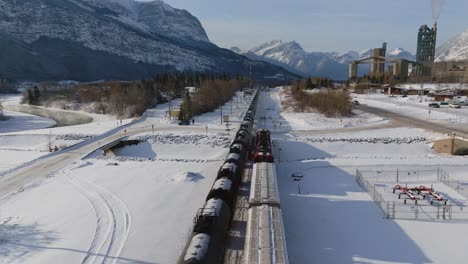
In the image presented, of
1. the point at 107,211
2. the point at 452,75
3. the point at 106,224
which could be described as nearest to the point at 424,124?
the point at 107,211

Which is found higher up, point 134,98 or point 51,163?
point 134,98

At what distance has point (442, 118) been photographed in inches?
2406

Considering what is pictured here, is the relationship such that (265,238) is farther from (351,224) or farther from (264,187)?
(351,224)

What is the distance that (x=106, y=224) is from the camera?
857 inches

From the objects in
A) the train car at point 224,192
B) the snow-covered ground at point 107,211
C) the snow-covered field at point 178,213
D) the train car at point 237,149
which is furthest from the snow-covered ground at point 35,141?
the train car at point 224,192

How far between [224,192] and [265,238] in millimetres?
5991

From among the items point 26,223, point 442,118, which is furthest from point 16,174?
point 442,118

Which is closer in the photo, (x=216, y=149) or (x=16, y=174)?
(x=16, y=174)

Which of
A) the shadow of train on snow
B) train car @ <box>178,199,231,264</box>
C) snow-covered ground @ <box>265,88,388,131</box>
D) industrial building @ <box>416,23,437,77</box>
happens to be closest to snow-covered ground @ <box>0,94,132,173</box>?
the shadow of train on snow

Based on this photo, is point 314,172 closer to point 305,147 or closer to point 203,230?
point 305,147

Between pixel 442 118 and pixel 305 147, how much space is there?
3147 centimetres

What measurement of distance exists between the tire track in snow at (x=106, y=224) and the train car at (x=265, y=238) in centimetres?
708

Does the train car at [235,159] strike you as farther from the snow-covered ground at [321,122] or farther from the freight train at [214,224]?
the snow-covered ground at [321,122]

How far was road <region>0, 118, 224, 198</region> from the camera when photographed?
95.5 ft
